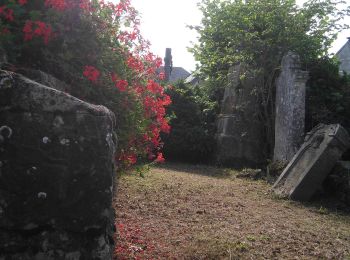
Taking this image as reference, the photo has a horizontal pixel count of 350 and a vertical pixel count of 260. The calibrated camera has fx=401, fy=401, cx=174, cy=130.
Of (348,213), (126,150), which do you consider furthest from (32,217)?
(348,213)

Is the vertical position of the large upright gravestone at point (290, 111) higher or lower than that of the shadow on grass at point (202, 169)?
higher

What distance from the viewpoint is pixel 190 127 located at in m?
12.5

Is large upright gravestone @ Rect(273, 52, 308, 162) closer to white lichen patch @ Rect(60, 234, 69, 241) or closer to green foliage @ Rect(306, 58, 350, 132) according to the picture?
green foliage @ Rect(306, 58, 350, 132)

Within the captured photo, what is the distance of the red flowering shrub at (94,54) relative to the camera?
9.91 ft

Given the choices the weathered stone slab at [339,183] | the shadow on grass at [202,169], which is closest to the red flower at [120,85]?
the weathered stone slab at [339,183]

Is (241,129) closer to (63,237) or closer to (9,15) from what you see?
(9,15)

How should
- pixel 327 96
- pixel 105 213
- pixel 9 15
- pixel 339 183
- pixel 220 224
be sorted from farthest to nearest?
pixel 327 96, pixel 339 183, pixel 220 224, pixel 9 15, pixel 105 213

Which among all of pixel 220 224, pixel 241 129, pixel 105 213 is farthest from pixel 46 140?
pixel 241 129

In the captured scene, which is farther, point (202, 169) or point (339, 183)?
point (202, 169)

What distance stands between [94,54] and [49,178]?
1720mm

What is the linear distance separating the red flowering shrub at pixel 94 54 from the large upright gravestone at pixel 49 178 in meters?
0.98

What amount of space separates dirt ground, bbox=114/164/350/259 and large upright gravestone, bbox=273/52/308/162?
167 cm

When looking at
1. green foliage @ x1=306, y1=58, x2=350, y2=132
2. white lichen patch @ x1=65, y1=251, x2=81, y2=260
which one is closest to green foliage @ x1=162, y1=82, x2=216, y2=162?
green foliage @ x1=306, y1=58, x2=350, y2=132

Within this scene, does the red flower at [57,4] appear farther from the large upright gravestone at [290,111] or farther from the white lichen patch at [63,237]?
the large upright gravestone at [290,111]
